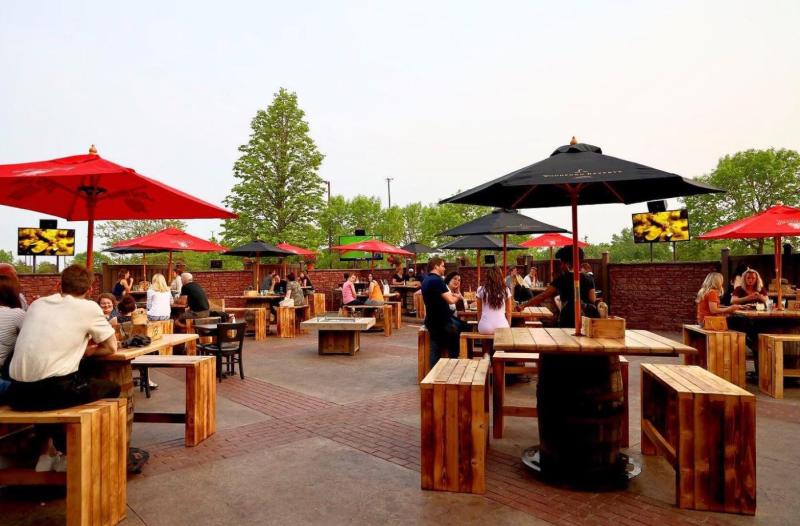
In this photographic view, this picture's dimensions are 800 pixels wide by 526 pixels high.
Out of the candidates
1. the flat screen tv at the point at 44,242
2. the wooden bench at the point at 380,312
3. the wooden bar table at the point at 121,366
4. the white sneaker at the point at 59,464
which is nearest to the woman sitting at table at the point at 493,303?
the wooden bar table at the point at 121,366

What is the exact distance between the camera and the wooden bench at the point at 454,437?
3473 millimetres

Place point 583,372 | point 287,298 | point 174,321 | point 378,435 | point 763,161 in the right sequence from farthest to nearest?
1. point 763,161
2. point 287,298
3. point 174,321
4. point 378,435
5. point 583,372

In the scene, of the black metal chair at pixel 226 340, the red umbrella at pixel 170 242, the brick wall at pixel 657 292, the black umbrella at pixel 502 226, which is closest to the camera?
the black metal chair at pixel 226 340

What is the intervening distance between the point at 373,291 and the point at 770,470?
10310 mm

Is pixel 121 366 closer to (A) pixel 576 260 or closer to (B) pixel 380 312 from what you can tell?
(A) pixel 576 260

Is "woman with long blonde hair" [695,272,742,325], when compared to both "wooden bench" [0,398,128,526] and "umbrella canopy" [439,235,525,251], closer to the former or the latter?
"umbrella canopy" [439,235,525,251]

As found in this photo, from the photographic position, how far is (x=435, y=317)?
659cm

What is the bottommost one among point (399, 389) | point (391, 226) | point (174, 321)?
point (399, 389)

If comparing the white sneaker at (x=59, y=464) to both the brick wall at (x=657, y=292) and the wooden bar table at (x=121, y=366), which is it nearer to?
the wooden bar table at (x=121, y=366)

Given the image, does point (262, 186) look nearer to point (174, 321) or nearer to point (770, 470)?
point (174, 321)

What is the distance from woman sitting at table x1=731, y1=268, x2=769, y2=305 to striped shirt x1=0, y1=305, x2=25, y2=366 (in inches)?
349

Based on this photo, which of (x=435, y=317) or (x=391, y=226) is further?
(x=391, y=226)

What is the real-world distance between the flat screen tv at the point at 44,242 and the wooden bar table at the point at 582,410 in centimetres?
1683

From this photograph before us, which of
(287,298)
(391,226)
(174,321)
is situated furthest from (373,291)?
(391,226)
